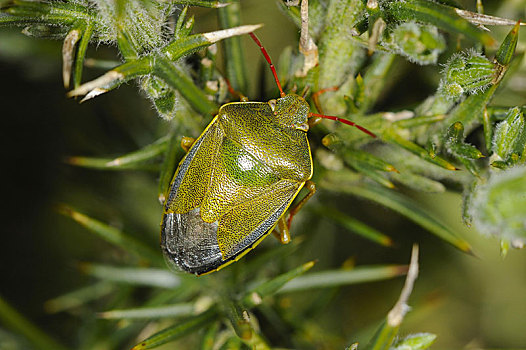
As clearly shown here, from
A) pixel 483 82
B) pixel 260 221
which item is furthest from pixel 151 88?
pixel 483 82

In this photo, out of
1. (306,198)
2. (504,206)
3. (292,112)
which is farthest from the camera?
(306,198)

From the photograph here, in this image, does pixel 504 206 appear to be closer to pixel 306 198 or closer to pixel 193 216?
pixel 306 198

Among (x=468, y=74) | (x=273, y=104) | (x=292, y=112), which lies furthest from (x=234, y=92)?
(x=468, y=74)

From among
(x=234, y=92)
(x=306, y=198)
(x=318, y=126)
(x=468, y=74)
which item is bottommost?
(x=306, y=198)

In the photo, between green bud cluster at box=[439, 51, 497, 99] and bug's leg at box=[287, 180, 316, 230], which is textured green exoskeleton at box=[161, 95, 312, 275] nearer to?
bug's leg at box=[287, 180, 316, 230]

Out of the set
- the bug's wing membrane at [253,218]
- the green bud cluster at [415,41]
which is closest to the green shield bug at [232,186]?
the bug's wing membrane at [253,218]

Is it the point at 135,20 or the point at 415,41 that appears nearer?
the point at 135,20
